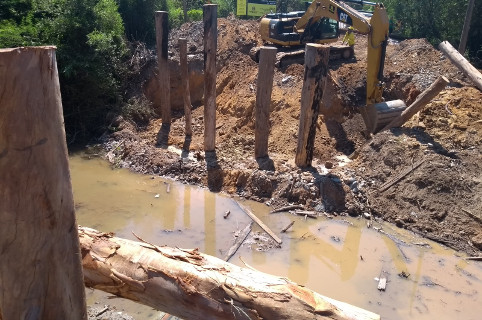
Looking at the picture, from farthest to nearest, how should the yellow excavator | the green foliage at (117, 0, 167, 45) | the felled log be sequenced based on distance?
the green foliage at (117, 0, 167, 45)
the yellow excavator
the felled log

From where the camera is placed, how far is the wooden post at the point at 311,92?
748 centimetres

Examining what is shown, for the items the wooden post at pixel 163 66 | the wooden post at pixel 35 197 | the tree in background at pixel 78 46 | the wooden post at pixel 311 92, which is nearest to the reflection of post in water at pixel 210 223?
the wooden post at pixel 311 92

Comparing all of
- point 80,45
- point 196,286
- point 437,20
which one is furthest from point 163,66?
point 437,20

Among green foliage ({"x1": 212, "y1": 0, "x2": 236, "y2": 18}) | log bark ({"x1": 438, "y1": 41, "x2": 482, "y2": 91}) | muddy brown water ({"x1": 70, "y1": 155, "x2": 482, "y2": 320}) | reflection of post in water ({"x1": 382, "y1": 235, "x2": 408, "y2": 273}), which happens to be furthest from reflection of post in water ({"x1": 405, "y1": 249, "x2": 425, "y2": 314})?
green foliage ({"x1": 212, "y1": 0, "x2": 236, "y2": 18})

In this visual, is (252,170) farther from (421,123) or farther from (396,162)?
(421,123)

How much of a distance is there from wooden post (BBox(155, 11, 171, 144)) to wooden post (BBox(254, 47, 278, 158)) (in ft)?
7.99

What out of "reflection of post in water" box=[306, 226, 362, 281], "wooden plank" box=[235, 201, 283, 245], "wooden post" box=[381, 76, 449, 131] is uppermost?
"wooden post" box=[381, 76, 449, 131]

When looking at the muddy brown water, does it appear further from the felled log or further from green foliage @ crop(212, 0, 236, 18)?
green foliage @ crop(212, 0, 236, 18)

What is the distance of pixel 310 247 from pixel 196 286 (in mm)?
4372

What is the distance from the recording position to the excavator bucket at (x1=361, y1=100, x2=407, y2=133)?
9.16m

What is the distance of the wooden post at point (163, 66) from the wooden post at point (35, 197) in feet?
26.4

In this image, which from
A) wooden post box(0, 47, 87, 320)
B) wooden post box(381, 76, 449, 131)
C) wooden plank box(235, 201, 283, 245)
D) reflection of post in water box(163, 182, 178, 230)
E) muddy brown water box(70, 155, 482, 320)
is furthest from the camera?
wooden post box(381, 76, 449, 131)

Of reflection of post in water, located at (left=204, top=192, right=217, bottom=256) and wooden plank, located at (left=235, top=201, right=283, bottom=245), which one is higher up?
wooden plank, located at (left=235, top=201, right=283, bottom=245)

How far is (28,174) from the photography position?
1.71 m
